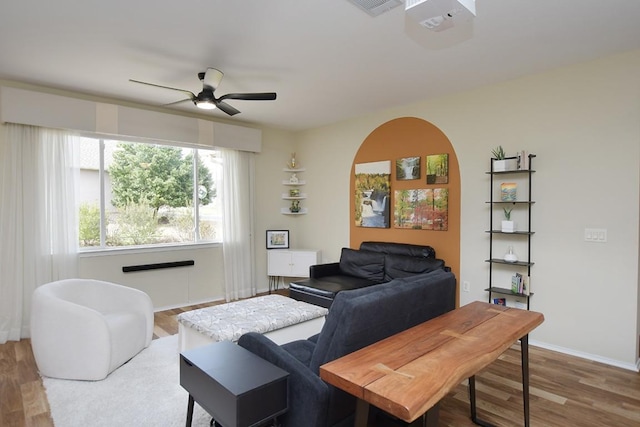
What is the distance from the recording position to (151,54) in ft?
10.4

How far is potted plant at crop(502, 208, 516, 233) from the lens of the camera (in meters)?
3.69

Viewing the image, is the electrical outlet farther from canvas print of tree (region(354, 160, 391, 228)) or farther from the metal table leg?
canvas print of tree (region(354, 160, 391, 228))

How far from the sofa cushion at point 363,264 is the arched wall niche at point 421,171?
366 millimetres

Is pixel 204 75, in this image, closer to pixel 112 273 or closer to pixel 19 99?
pixel 19 99

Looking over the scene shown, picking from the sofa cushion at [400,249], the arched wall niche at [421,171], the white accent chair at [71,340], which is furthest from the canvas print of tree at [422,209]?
the white accent chair at [71,340]

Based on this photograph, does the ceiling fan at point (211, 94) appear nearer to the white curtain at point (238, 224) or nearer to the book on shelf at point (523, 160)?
the white curtain at point (238, 224)

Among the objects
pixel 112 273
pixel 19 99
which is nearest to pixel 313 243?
pixel 112 273

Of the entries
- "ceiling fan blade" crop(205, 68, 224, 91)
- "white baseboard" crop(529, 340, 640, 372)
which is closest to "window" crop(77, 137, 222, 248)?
"ceiling fan blade" crop(205, 68, 224, 91)

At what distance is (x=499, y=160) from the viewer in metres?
3.76

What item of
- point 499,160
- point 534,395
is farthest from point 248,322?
point 499,160

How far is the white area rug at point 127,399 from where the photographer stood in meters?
2.38

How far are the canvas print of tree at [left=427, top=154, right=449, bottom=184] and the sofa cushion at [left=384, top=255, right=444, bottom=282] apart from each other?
974 millimetres

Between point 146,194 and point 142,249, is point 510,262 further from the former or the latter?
point 146,194

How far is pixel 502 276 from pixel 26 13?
475 centimetres
